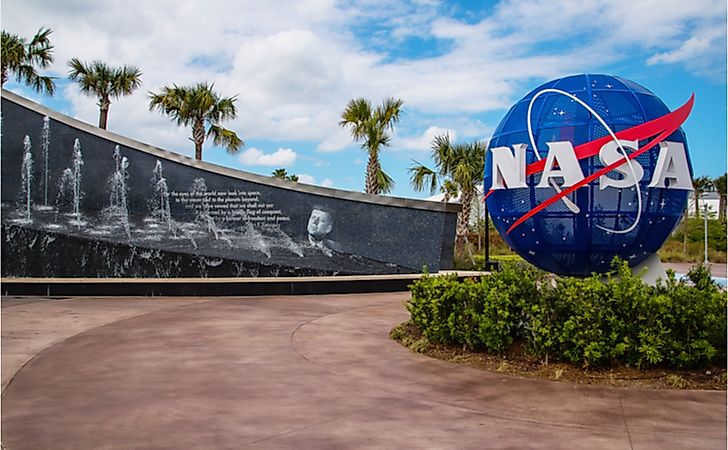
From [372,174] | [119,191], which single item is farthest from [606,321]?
[372,174]

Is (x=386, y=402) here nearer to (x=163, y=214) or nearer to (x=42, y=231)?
(x=163, y=214)

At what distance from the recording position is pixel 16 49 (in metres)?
24.8

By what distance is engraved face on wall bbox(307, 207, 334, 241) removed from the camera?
17.0 m

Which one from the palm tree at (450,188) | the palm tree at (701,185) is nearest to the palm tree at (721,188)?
the palm tree at (701,185)

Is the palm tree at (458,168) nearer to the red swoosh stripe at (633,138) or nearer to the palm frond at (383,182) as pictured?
the palm frond at (383,182)

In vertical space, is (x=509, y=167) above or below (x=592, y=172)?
above

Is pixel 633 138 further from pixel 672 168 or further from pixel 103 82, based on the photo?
pixel 103 82

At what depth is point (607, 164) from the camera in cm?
844

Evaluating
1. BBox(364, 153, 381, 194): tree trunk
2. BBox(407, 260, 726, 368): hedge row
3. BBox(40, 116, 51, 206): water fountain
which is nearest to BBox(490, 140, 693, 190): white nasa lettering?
BBox(407, 260, 726, 368): hedge row

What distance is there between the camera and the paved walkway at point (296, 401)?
5262mm

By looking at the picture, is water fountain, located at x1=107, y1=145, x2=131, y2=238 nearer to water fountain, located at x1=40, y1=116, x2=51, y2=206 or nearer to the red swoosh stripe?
water fountain, located at x1=40, y1=116, x2=51, y2=206

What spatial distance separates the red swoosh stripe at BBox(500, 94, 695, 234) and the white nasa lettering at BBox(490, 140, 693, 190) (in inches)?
2.3

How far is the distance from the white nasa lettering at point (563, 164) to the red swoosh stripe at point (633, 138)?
7cm

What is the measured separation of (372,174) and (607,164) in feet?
53.0
